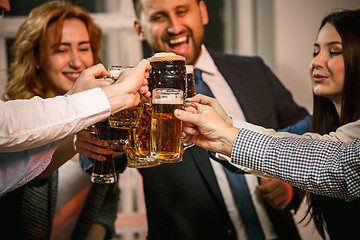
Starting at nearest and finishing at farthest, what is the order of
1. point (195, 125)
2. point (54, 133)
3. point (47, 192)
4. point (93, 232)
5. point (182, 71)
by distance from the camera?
point (54, 133) < point (182, 71) < point (195, 125) < point (47, 192) < point (93, 232)

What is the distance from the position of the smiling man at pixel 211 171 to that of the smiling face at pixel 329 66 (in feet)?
1.84

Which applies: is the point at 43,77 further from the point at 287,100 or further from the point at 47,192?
the point at 287,100

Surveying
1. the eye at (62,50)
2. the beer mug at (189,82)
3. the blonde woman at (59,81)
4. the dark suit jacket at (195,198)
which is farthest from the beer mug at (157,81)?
the eye at (62,50)

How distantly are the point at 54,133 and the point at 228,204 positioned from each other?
3.98 feet

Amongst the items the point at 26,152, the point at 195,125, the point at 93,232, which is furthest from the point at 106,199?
the point at 195,125

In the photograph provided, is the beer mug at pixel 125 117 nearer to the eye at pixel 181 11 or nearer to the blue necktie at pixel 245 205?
the blue necktie at pixel 245 205

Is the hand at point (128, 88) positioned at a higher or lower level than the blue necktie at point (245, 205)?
higher

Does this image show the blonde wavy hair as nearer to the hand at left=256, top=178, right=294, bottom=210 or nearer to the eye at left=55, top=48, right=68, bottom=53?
the eye at left=55, top=48, right=68, bottom=53

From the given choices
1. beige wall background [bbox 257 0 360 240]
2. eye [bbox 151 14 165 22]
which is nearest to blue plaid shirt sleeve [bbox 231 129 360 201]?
eye [bbox 151 14 165 22]

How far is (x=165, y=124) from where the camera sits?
3.87 feet

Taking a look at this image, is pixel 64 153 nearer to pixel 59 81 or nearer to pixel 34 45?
pixel 59 81

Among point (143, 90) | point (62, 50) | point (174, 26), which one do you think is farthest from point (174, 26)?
point (143, 90)

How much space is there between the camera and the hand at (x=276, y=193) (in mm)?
1944

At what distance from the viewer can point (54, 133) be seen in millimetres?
1058
